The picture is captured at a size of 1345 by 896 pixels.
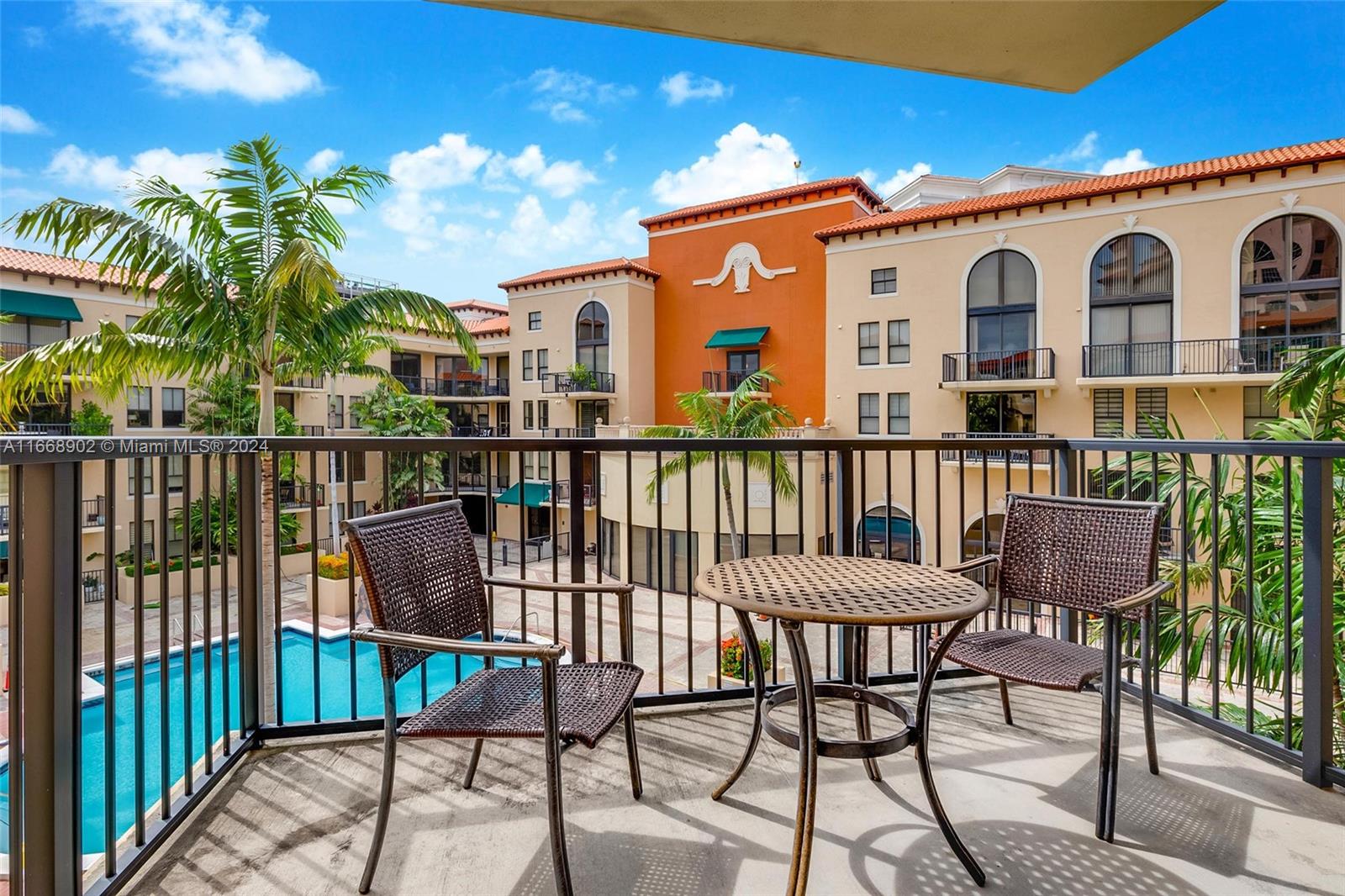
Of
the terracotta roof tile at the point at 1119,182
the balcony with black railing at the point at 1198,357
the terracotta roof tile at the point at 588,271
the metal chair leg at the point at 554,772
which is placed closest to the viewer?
the metal chair leg at the point at 554,772

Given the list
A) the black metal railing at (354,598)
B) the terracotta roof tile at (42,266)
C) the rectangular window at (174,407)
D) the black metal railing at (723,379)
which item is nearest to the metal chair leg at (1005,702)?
the black metal railing at (354,598)

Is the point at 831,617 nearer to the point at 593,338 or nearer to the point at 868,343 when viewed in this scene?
the point at 868,343

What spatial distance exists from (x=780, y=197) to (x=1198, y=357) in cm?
1108

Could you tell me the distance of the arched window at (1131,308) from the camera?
48.8ft

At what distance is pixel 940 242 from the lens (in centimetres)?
1673

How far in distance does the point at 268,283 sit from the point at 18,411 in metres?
14.6

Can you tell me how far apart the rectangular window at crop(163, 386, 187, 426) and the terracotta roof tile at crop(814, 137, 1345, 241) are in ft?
61.2

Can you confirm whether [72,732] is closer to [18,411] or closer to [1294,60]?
[18,411]

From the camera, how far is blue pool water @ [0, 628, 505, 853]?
5824mm

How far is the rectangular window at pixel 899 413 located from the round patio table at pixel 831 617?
16.2 metres

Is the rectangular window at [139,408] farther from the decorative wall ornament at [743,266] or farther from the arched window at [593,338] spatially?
the decorative wall ornament at [743,266]

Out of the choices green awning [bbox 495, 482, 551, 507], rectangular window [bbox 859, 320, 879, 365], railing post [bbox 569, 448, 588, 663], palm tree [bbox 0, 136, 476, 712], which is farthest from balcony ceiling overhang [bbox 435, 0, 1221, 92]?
green awning [bbox 495, 482, 551, 507]

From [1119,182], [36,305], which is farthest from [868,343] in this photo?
[36,305]

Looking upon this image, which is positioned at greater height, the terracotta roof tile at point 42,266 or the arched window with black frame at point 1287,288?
the terracotta roof tile at point 42,266
